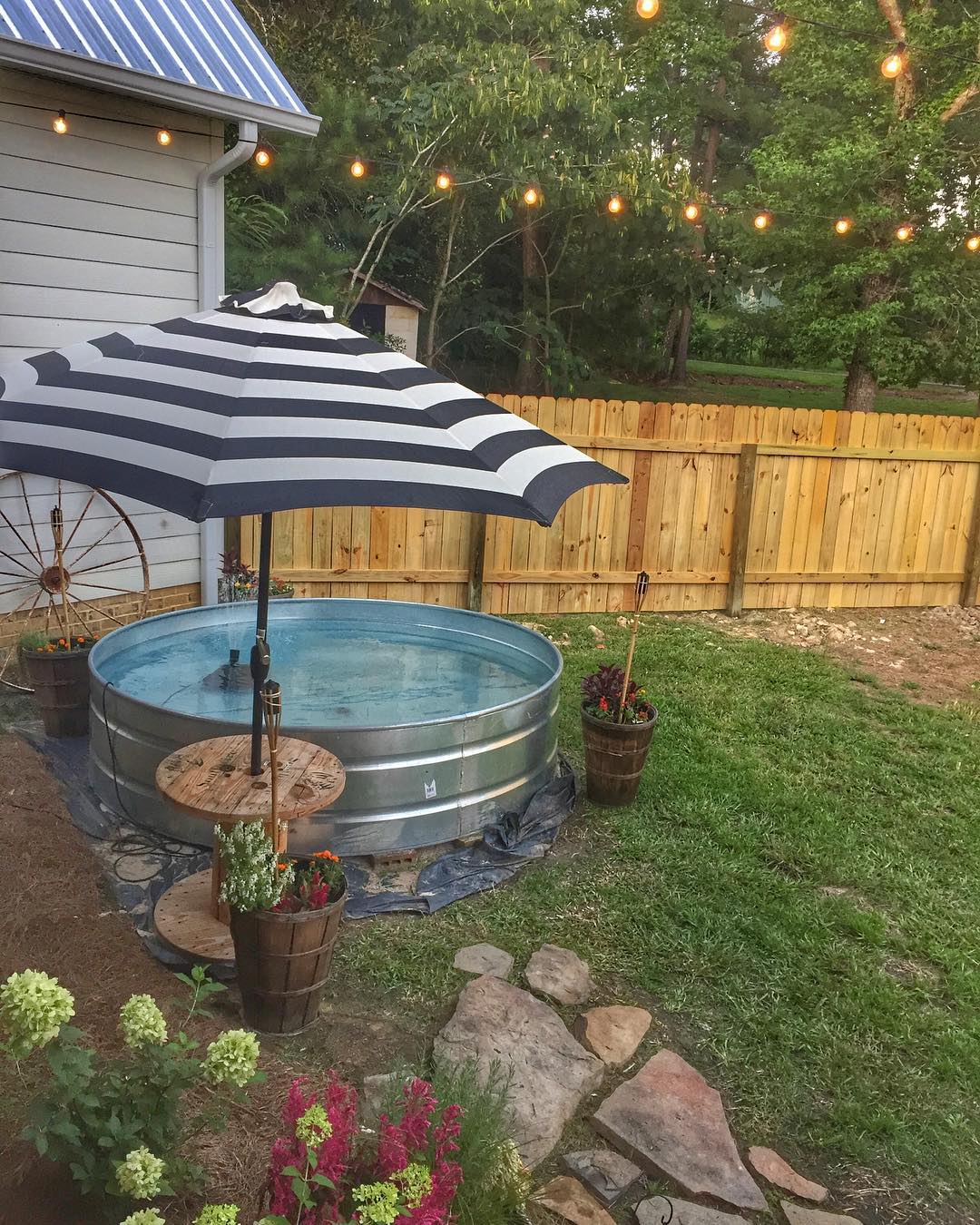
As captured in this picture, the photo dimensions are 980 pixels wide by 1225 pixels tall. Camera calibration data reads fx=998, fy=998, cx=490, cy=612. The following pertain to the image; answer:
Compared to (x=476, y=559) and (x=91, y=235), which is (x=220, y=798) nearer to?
(x=91, y=235)

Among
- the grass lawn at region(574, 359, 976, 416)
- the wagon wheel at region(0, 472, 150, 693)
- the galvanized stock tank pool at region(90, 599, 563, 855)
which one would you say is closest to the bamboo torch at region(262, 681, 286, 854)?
the galvanized stock tank pool at region(90, 599, 563, 855)

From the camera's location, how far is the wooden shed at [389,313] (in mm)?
14641

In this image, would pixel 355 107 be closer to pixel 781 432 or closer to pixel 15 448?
pixel 781 432

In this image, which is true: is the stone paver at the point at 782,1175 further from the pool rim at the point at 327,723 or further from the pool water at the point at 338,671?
the pool water at the point at 338,671

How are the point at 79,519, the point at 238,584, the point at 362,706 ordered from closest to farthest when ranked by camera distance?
the point at 362,706 → the point at 79,519 → the point at 238,584

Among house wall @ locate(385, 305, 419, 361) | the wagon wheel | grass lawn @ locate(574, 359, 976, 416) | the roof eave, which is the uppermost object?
the roof eave

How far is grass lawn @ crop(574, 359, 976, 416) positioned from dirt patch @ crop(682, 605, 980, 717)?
8.87 metres

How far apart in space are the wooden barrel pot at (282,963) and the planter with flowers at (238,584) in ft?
11.2

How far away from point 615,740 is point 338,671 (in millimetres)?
1985

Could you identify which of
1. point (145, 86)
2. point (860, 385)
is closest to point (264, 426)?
point (145, 86)

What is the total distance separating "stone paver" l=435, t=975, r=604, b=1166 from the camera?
2.62m

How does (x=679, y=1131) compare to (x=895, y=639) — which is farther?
(x=895, y=639)

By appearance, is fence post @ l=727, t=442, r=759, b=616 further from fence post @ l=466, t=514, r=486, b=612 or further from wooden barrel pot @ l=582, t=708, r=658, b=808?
wooden barrel pot @ l=582, t=708, r=658, b=808

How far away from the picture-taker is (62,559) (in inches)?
215
